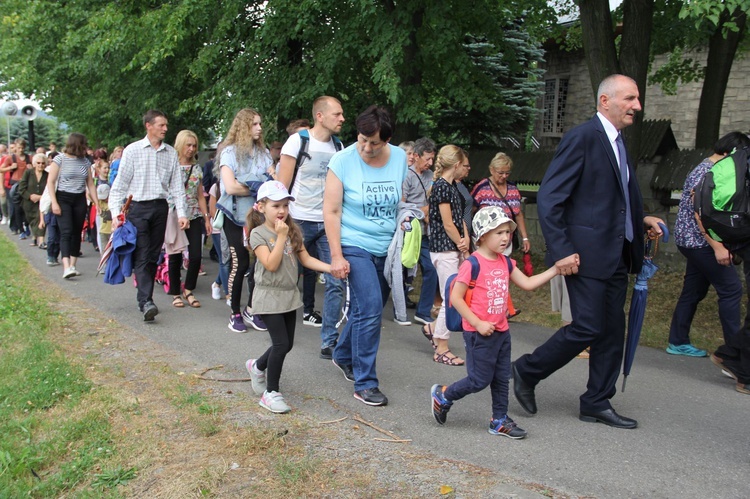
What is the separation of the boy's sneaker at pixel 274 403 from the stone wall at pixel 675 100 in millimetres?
14481

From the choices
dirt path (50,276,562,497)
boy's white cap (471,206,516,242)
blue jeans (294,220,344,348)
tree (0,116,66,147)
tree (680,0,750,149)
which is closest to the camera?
dirt path (50,276,562,497)

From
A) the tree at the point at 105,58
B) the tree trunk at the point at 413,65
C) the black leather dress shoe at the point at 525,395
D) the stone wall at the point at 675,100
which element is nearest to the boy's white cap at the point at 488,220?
the black leather dress shoe at the point at 525,395

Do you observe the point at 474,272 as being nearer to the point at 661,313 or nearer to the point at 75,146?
the point at 661,313

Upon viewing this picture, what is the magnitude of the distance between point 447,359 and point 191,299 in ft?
11.2

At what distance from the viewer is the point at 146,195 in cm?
Result: 757

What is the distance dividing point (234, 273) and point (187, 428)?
115 inches

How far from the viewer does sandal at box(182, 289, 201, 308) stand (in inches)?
325

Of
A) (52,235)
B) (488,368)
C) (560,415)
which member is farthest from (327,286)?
(52,235)

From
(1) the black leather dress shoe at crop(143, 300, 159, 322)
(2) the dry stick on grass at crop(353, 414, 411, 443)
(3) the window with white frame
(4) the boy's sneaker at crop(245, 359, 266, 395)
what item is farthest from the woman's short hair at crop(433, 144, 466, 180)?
(3) the window with white frame

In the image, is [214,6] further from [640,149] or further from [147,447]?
[147,447]

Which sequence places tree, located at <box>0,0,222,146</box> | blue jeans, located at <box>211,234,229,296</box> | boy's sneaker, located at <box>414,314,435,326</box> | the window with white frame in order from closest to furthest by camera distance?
boy's sneaker, located at <box>414,314,435,326</box> < blue jeans, located at <box>211,234,229,296</box> < tree, located at <box>0,0,222,146</box> < the window with white frame

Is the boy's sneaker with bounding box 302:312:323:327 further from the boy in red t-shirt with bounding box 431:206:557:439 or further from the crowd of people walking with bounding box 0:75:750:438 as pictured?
the boy in red t-shirt with bounding box 431:206:557:439

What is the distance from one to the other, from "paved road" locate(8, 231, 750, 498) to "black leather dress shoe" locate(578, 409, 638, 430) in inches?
2.0

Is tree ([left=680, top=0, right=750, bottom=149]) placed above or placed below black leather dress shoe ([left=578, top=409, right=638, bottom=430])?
above
